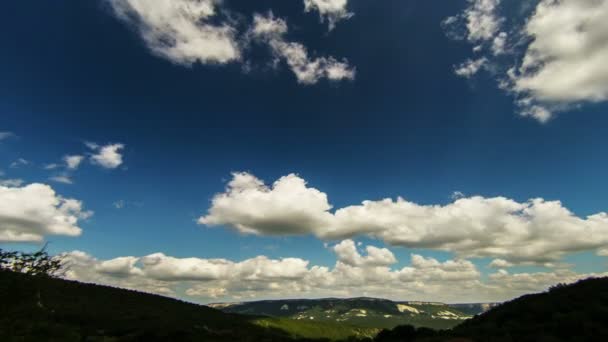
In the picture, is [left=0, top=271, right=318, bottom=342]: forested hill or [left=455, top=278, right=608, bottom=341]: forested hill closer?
[left=0, top=271, right=318, bottom=342]: forested hill

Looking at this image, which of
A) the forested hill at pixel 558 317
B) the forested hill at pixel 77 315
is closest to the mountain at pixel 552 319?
the forested hill at pixel 558 317

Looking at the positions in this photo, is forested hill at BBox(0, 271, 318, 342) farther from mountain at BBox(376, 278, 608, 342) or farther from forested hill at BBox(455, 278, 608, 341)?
forested hill at BBox(455, 278, 608, 341)

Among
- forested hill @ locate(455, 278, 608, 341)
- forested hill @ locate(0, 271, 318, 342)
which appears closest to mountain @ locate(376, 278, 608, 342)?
forested hill @ locate(455, 278, 608, 341)

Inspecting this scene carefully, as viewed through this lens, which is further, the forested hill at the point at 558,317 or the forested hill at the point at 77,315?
the forested hill at the point at 558,317

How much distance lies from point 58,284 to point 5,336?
323 centimetres

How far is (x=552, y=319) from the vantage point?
3428 cm

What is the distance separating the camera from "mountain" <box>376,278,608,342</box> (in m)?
29.6

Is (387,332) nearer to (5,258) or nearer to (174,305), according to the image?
(5,258)

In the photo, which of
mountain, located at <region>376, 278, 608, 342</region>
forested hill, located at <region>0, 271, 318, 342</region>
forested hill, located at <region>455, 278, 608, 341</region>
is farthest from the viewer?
mountain, located at <region>376, 278, 608, 342</region>

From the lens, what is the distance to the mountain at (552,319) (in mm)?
29625

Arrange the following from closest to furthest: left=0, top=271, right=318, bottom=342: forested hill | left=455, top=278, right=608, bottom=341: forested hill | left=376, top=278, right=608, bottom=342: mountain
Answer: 1. left=0, top=271, right=318, bottom=342: forested hill
2. left=455, top=278, right=608, bottom=341: forested hill
3. left=376, top=278, right=608, bottom=342: mountain

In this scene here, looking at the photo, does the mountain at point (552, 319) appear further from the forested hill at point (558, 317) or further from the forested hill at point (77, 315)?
the forested hill at point (77, 315)

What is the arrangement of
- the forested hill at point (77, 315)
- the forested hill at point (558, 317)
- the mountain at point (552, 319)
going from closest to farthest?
the forested hill at point (77, 315), the forested hill at point (558, 317), the mountain at point (552, 319)

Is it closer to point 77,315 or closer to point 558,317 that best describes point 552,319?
point 558,317
